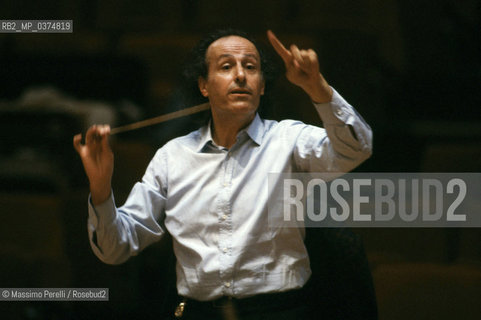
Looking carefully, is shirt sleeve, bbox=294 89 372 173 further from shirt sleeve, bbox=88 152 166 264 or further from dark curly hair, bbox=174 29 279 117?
shirt sleeve, bbox=88 152 166 264

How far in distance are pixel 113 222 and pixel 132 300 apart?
1.17ft

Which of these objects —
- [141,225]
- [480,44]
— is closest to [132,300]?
[141,225]

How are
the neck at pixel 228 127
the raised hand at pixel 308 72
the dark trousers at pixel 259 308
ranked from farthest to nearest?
the neck at pixel 228 127
the dark trousers at pixel 259 308
the raised hand at pixel 308 72

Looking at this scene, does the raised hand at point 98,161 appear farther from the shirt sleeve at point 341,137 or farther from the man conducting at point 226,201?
the shirt sleeve at point 341,137

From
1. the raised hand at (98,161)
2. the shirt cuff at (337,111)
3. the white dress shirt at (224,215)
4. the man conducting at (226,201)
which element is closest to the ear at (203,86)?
the man conducting at (226,201)

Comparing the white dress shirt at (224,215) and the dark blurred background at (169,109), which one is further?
the dark blurred background at (169,109)

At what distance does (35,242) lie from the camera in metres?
1.57

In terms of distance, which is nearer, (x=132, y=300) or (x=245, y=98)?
(x=245, y=98)

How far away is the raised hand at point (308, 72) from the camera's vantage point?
3.75 feet

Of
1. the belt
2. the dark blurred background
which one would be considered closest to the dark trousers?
the belt

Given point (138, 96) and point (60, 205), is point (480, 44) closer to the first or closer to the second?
point (138, 96)

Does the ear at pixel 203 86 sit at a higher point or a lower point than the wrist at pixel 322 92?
higher

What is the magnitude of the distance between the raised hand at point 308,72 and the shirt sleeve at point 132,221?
455 millimetres

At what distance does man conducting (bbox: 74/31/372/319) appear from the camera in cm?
129
